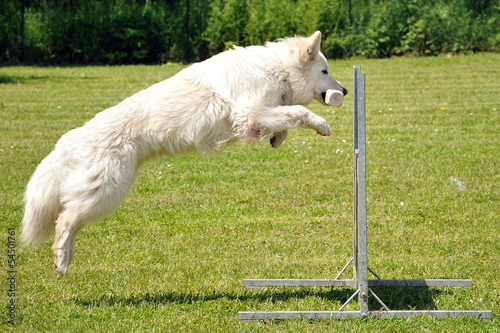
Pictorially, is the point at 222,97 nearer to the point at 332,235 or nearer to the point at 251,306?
the point at 251,306

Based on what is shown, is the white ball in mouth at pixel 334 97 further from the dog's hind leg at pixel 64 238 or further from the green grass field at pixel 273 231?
the dog's hind leg at pixel 64 238

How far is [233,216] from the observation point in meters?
7.05

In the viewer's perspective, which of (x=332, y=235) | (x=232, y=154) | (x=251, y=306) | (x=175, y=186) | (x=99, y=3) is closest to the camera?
(x=251, y=306)

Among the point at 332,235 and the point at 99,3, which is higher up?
the point at 332,235

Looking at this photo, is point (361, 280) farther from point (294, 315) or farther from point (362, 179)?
point (362, 179)

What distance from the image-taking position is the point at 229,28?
20.6m

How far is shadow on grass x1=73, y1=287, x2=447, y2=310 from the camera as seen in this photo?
16.1 feet

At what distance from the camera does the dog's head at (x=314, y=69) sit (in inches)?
205

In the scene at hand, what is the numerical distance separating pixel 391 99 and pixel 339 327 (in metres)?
9.97

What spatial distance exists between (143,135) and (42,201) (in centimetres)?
96

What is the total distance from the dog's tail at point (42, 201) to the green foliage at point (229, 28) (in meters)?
15.7

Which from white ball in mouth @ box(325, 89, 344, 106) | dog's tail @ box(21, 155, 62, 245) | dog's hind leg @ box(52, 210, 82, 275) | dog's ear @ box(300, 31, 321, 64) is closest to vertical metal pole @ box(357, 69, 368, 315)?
white ball in mouth @ box(325, 89, 344, 106)

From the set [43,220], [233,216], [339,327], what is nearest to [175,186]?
[233,216]

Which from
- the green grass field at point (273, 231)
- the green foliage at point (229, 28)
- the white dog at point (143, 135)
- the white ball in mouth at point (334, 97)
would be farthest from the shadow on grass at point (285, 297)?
the green foliage at point (229, 28)
